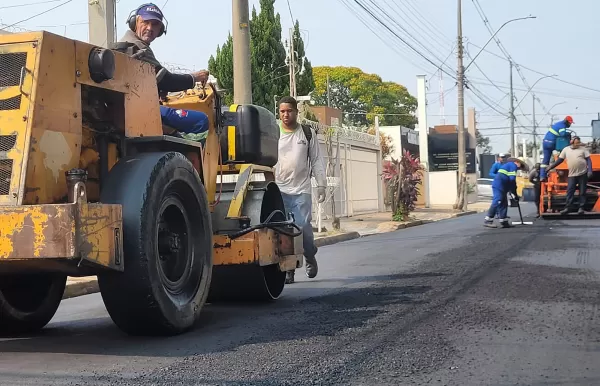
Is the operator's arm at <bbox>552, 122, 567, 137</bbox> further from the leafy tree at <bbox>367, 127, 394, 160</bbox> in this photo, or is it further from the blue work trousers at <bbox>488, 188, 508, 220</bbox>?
the leafy tree at <bbox>367, 127, 394, 160</bbox>

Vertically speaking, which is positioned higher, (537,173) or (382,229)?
(537,173)

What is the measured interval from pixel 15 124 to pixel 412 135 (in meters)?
48.9

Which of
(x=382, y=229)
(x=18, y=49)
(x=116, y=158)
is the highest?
(x=18, y=49)

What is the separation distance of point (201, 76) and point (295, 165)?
1.82m

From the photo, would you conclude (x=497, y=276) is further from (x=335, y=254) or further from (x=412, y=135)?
(x=412, y=135)

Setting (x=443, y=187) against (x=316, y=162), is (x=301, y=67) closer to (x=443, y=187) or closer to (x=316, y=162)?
(x=443, y=187)

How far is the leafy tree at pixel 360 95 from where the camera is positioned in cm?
6950

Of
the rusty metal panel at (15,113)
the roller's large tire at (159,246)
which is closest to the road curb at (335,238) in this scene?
the roller's large tire at (159,246)

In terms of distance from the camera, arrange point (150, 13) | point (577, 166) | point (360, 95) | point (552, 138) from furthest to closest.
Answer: point (360, 95) → point (552, 138) → point (577, 166) → point (150, 13)

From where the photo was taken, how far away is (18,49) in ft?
14.8

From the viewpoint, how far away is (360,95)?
7156cm

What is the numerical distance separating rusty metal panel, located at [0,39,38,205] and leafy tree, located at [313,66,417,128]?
2495 inches

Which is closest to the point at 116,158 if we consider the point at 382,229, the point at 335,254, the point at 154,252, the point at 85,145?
the point at 85,145

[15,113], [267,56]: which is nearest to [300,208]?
[15,113]
